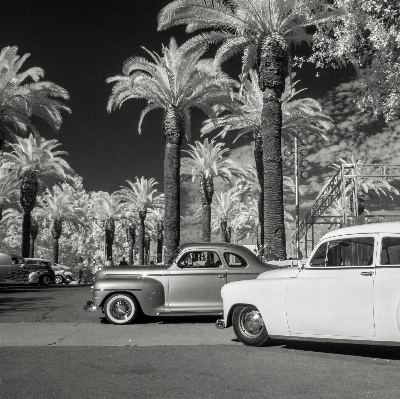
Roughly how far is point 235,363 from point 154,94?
2190 cm

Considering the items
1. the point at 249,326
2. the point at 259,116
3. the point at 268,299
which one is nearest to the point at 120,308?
the point at 249,326

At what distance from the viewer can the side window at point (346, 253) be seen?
6.99 meters

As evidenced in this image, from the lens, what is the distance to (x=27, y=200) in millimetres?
41312

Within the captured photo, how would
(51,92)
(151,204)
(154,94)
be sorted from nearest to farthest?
(154,94) → (51,92) → (151,204)

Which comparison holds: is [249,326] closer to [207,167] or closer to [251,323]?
[251,323]

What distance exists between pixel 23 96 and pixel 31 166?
1259 centimetres

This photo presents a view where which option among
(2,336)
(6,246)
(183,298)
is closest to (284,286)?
(183,298)

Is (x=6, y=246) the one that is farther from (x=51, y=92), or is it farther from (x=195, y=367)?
(x=195, y=367)

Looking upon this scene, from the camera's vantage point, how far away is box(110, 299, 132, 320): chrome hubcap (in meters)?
11.2

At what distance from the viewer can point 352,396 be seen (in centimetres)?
510

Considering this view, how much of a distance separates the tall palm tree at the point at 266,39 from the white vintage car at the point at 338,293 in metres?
12.7

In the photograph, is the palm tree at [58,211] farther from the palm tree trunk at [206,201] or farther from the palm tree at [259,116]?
the palm tree at [259,116]

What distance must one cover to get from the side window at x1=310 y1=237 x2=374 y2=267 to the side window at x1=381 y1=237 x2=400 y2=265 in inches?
6.0

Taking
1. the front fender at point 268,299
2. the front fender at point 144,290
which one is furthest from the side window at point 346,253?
the front fender at point 144,290
